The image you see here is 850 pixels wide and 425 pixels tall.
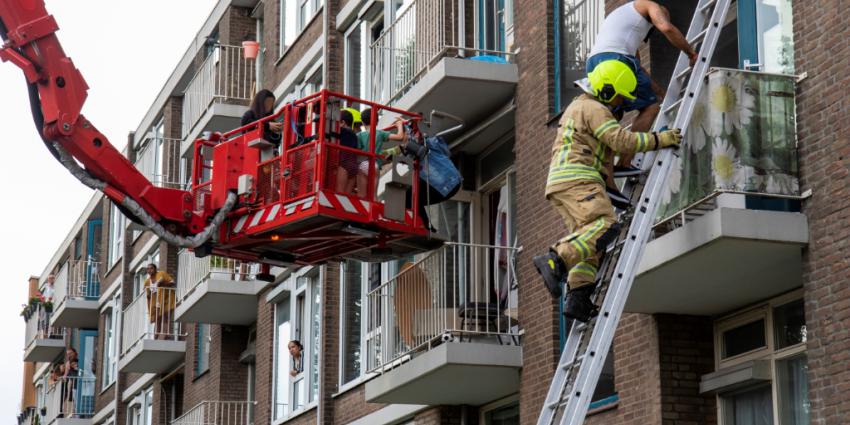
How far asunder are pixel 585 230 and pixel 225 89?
1753 centimetres

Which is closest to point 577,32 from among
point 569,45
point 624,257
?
point 569,45

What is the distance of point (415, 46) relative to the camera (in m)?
17.3

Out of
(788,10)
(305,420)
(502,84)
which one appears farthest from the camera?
(305,420)

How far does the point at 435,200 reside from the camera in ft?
50.3

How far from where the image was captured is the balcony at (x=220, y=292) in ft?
84.5

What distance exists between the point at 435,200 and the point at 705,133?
15.3ft

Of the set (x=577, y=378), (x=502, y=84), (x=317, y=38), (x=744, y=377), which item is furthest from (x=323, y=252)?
(x=317, y=38)

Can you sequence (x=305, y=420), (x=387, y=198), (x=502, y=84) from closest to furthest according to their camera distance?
1. (x=387, y=198)
2. (x=502, y=84)
3. (x=305, y=420)

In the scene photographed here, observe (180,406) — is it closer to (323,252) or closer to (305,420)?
(305,420)

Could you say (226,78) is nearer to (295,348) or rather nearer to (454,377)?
(295,348)

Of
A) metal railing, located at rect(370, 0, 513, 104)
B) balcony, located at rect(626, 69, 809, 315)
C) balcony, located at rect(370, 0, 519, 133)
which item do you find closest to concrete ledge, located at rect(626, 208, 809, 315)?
balcony, located at rect(626, 69, 809, 315)

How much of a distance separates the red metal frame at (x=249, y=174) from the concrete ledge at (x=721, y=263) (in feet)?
10.9

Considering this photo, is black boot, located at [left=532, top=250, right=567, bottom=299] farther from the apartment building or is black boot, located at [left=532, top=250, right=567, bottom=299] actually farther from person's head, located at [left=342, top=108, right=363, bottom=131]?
person's head, located at [left=342, top=108, right=363, bottom=131]

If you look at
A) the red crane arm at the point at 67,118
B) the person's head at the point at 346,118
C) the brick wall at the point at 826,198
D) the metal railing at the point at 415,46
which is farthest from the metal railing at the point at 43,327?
the brick wall at the point at 826,198
